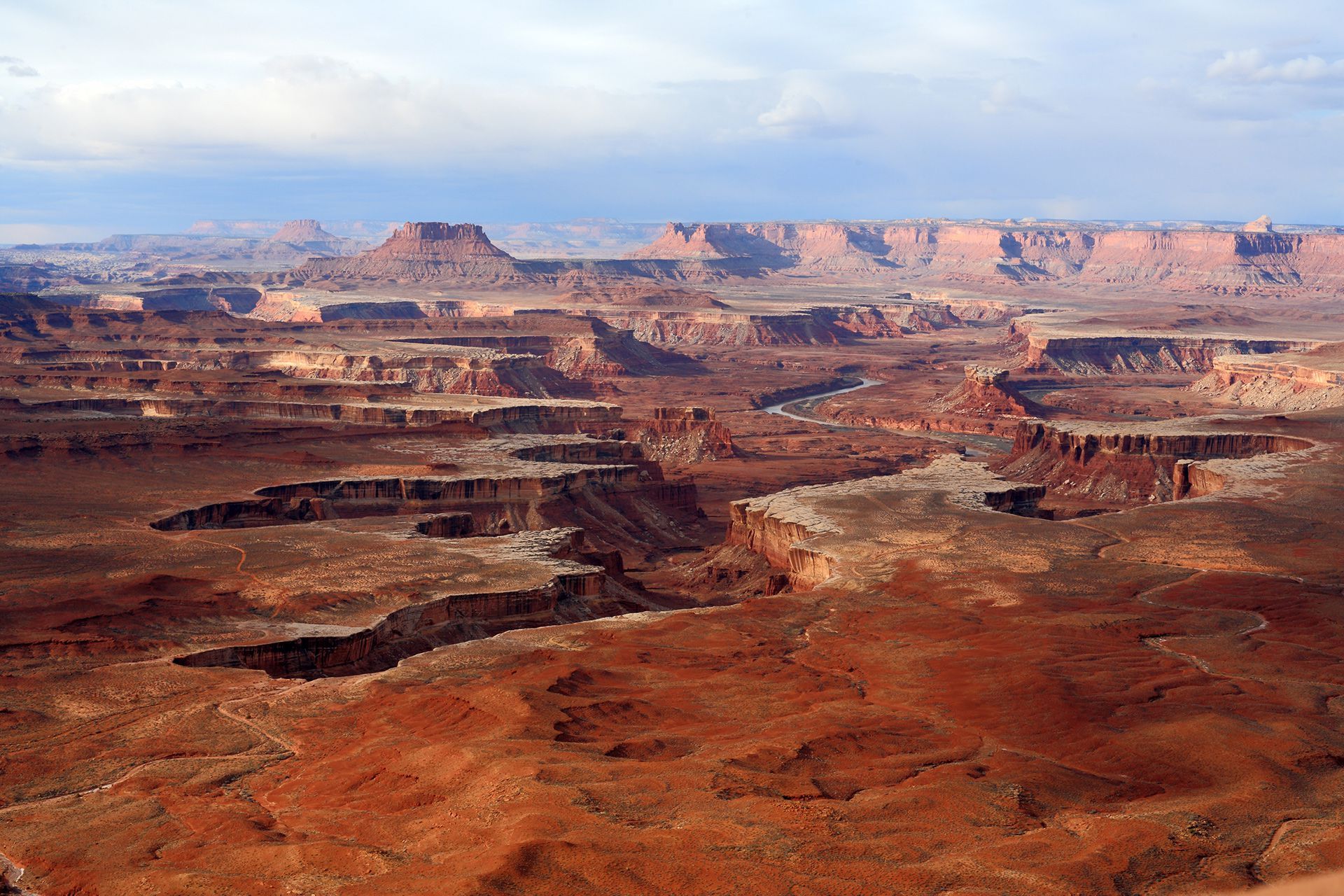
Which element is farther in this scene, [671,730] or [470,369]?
[470,369]

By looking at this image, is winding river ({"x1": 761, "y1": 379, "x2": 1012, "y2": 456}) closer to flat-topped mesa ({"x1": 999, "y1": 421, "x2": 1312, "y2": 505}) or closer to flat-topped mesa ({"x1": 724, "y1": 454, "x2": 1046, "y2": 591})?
flat-topped mesa ({"x1": 999, "y1": 421, "x2": 1312, "y2": 505})

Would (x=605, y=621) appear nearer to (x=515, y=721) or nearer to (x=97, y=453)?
(x=515, y=721)

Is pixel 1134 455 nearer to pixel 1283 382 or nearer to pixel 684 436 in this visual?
pixel 684 436

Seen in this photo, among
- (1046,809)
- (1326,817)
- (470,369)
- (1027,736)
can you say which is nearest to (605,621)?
(1027,736)

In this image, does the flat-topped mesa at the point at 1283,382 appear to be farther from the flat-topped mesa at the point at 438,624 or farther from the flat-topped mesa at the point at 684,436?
the flat-topped mesa at the point at 438,624

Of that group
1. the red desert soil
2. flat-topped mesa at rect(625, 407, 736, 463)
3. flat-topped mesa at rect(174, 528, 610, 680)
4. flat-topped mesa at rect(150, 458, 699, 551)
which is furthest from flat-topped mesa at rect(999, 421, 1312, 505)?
flat-topped mesa at rect(174, 528, 610, 680)

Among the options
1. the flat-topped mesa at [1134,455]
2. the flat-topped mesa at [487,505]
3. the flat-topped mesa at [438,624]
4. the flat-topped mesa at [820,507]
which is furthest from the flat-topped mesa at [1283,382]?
the flat-topped mesa at [438,624]
